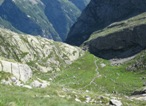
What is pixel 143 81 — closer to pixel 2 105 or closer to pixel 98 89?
pixel 98 89

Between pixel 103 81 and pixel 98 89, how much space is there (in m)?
19.7

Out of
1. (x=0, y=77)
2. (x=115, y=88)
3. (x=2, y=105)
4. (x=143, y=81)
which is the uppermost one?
(x=143, y=81)

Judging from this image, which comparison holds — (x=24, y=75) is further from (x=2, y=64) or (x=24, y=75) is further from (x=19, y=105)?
(x=19, y=105)

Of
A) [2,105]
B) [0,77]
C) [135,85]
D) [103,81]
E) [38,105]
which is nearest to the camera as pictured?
[2,105]

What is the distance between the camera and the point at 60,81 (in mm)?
195250

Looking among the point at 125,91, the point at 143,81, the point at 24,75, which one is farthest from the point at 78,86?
the point at 24,75

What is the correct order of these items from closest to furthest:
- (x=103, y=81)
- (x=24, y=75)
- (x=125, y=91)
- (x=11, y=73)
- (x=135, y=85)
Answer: (x=11, y=73) → (x=24, y=75) → (x=125, y=91) → (x=135, y=85) → (x=103, y=81)

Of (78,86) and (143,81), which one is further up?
(143,81)

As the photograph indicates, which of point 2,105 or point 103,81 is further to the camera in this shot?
point 103,81

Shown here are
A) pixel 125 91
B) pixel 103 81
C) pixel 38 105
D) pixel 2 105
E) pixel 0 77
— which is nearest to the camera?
pixel 2 105

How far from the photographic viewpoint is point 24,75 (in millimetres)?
96812

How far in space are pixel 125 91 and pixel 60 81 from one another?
44.9 m

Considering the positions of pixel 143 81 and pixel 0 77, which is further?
pixel 143 81

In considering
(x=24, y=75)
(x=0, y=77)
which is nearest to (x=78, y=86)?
(x=24, y=75)
